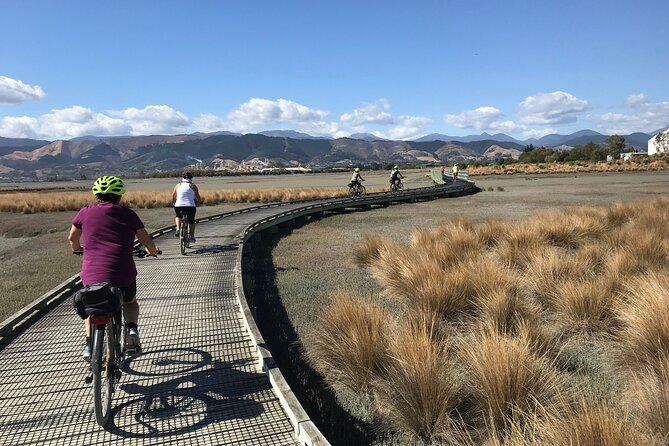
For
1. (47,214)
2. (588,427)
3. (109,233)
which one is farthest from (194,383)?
(47,214)

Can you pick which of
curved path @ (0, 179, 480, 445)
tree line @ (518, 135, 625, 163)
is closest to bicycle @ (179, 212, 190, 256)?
curved path @ (0, 179, 480, 445)

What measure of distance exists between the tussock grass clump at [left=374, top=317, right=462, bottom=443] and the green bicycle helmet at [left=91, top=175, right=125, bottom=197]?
3091 millimetres

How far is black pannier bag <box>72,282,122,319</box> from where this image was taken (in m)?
3.80

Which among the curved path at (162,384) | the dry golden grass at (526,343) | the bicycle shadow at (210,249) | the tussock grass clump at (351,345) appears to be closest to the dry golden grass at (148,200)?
the bicycle shadow at (210,249)

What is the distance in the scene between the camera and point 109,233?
416 centimetres

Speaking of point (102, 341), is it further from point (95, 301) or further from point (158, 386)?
point (158, 386)

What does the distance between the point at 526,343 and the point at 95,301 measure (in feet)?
13.0

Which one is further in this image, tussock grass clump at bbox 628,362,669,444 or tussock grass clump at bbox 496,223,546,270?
tussock grass clump at bbox 496,223,546,270

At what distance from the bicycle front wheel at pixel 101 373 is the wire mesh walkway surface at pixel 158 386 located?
146mm

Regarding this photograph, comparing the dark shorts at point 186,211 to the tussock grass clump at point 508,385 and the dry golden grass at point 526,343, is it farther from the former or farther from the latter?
the tussock grass clump at point 508,385

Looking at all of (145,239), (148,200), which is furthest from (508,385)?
(148,200)

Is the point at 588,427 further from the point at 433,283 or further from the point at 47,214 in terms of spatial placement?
the point at 47,214

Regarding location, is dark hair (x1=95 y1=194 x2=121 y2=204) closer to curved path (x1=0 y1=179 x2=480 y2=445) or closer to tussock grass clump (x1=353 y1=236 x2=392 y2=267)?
curved path (x1=0 y1=179 x2=480 y2=445)

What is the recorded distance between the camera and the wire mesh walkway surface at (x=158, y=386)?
3.81 meters
